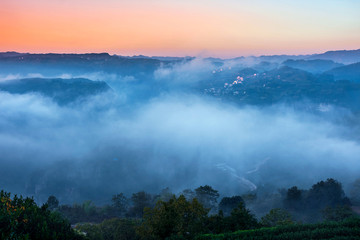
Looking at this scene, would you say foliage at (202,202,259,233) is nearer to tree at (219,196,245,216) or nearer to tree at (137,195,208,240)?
tree at (137,195,208,240)

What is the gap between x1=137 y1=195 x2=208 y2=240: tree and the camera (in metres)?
31.5

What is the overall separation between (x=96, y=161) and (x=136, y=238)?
6419 inches

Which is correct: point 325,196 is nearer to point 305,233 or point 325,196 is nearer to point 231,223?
point 231,223

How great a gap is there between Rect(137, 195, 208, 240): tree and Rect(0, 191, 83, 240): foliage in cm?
903

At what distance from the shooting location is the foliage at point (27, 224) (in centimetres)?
2205

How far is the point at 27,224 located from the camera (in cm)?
2353

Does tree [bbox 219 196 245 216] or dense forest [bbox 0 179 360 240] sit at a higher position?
dense forest [bbox 0 179 360 240]

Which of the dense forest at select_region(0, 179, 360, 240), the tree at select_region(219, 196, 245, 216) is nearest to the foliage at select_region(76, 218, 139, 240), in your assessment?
the dense forest at select_region(0, 179, 360, 240)

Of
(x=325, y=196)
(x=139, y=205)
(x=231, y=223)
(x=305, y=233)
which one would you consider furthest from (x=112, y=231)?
(x=325, y=196)

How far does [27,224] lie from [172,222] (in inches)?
608

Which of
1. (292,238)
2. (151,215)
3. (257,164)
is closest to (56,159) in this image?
(257,164)

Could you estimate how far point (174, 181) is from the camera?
158500mm

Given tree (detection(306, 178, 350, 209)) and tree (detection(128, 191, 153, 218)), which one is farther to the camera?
tree (detection(128, 191, 153, 218))

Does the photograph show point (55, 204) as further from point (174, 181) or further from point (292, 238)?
point (174, 181)
